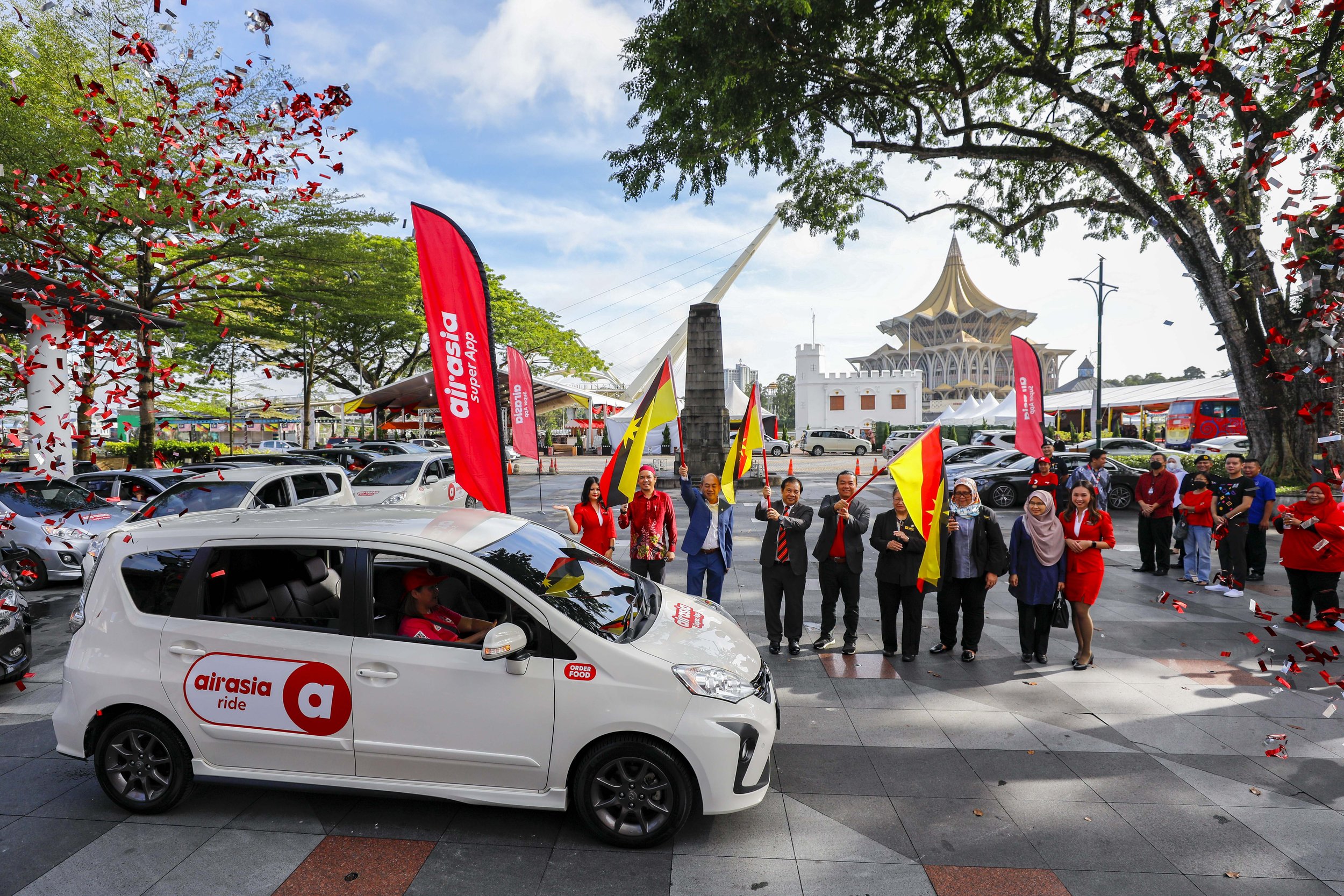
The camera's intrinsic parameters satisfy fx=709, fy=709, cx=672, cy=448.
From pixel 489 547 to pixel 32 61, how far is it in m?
19.5

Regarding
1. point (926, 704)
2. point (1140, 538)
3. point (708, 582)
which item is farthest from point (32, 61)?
point (1140, 538)

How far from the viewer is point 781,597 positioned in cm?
662

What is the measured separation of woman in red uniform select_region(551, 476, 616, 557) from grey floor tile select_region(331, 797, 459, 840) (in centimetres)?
309

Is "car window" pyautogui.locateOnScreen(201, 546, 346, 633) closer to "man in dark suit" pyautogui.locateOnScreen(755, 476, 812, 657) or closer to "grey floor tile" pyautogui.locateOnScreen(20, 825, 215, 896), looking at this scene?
"grey floor tile" pyautogui.locateOnScreen(20, 825, 215, 896)

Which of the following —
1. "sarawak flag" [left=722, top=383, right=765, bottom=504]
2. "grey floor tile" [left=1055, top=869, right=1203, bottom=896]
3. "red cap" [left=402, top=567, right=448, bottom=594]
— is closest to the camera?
"grey floor tile" [left=1055, top=869, right=1203, bottom=896]

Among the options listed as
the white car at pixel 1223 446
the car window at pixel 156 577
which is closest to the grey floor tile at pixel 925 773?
the car window at pixel 156 577

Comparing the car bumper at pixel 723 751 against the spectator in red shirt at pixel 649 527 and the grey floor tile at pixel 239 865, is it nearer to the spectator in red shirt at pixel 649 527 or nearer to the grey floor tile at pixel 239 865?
the grey floor tile at pixel 239 865

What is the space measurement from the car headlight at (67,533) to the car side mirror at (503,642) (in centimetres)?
887

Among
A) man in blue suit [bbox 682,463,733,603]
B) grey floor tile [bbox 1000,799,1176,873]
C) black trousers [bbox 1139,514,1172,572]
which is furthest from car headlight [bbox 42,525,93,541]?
black trousers [bbox 1139,514,1172,572]

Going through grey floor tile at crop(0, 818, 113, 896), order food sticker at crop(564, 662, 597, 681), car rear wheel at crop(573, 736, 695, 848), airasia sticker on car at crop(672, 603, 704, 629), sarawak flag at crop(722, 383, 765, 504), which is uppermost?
sarawak flag at crop(722, 383, 765, 504)

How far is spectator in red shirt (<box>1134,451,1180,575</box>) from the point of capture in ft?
31.7

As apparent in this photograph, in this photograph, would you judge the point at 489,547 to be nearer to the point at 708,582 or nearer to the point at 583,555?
the point at 583,555

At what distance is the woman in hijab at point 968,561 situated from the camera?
6277 millimetres

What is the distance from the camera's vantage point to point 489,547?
4.00 m
